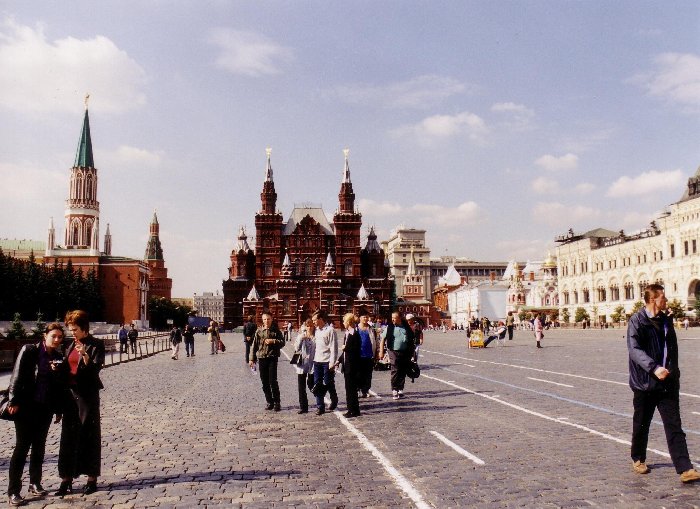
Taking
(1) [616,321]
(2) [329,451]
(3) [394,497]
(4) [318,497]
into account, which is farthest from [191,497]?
(1) [616,321]

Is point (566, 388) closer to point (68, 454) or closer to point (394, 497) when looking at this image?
point (394, 497)

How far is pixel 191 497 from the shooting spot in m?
6.31

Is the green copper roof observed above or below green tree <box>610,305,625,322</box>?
above

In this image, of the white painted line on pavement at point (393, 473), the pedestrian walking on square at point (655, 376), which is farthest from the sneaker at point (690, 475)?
the white painted line on pavement at point (393, 473)

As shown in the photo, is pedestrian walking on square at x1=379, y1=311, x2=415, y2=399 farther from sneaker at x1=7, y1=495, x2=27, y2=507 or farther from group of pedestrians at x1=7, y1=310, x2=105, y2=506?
sneaker at x1=7, y1=495, x2=27, y2=507

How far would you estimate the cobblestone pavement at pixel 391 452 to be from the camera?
622 cm

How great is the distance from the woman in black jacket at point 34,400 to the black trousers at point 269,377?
5825 millimetres

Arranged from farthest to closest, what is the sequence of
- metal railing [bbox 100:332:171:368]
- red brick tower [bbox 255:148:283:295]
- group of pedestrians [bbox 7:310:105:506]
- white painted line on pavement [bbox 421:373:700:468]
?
red brick tower [bbox 255:148:283:295], metal railing [bbox 100:332:171:368], white painted line on pavement [bbox 421:373:700:468], group of pedestrians [bbox 7:310:105:506]

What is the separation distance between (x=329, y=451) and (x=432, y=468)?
1.61 m

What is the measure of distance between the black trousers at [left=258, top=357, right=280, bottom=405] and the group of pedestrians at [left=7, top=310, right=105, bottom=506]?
5.52 metres

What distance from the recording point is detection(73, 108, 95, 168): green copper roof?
389 feet

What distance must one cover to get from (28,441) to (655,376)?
609cm

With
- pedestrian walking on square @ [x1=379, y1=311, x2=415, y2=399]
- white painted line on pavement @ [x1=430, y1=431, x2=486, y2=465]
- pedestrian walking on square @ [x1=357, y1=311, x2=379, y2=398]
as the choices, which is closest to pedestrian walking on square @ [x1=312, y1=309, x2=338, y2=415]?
pedestrian walking on square @ [x1=357, y1=311, x2=379, y2=398]

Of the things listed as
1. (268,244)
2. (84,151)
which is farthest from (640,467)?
(84,151)
